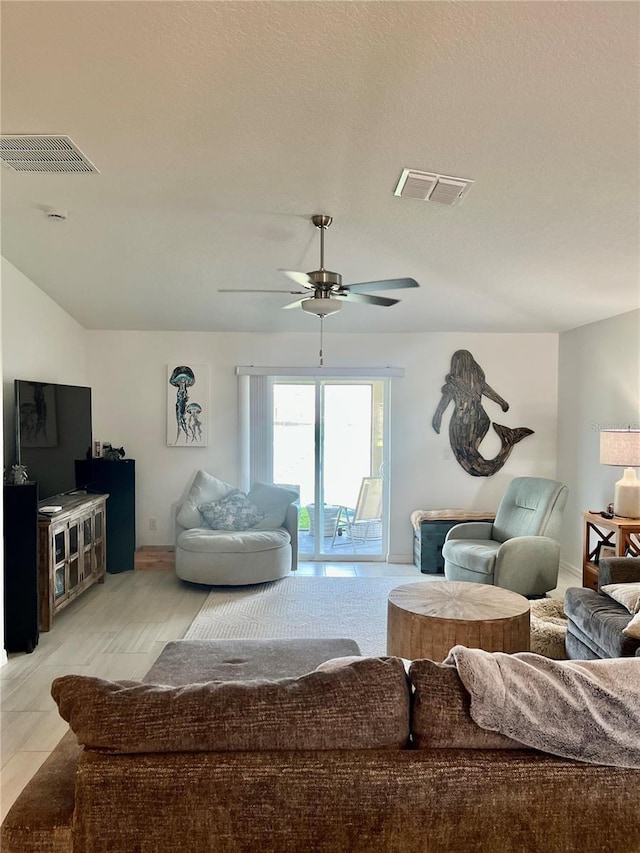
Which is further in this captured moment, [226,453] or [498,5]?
[226,453]

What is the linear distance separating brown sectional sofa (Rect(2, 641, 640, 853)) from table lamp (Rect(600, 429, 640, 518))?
3089 millimetres

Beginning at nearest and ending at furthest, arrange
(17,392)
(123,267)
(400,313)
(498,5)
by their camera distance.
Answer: (498,5) → (17,392) → (123,267) → (400,313)

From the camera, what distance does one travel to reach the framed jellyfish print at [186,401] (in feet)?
18.4

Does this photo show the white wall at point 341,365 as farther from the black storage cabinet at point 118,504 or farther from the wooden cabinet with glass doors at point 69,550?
the wooden cabinet with glass doors at point 69,550

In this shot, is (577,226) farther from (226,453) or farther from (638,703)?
(226,453)

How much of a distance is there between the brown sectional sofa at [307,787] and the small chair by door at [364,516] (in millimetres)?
4596

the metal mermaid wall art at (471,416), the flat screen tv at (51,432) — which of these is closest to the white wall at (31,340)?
the flat screen tv at (51,432)

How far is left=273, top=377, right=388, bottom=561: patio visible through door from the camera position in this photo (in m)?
5.73

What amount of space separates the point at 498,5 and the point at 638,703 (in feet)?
6.65

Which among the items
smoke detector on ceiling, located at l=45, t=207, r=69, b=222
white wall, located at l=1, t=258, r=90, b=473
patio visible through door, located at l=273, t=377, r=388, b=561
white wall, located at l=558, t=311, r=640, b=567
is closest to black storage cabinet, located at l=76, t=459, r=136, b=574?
white wall, located at l=1, t=258, r=90, b=473

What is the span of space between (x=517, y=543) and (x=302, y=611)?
5.49 feet

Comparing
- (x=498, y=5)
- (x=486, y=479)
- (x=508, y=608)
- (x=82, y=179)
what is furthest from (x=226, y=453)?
(x=498, y=5)

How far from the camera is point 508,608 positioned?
284 cm

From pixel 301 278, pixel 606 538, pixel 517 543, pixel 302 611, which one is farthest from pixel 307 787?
pixel 606 538
